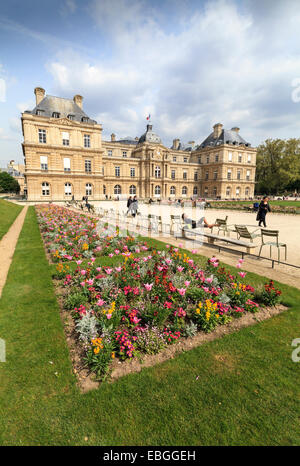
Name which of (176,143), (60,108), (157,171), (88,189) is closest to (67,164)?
(88,189)

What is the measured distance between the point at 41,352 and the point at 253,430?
9.33 feet

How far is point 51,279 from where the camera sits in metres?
5.53

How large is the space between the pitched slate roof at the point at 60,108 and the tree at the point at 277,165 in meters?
46.2

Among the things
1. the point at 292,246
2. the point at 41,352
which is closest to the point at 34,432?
the point at 41,352

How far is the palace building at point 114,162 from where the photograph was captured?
35875mm

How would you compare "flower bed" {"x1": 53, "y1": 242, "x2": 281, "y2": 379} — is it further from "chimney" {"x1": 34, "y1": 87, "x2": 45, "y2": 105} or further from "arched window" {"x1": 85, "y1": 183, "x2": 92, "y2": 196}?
"chimney" {"x1": 34, "y1": 87, "x2": 45, "y2": 105}

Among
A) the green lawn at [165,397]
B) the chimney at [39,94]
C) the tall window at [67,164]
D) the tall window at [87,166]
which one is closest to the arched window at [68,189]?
the tall window at [67,164]

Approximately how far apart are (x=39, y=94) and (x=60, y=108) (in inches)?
178

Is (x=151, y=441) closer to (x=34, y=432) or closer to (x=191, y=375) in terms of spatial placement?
(x=191, y=375)

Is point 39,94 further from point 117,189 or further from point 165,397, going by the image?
point 165,397

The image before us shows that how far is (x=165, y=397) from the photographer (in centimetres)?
246

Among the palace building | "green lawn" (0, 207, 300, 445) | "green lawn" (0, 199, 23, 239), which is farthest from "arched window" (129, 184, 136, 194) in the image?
"green lawn" (0, 207, 300, 445)

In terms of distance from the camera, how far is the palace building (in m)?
35.9

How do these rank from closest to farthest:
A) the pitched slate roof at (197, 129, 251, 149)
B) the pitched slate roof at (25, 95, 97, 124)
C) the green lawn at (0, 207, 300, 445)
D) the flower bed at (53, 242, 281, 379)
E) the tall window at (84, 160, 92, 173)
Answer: the green lawn at (0, 207, 300, 445) < the flower bed at (53, 242, 281, 379) < the pitched slate roof at (25, 95, 97, 124) < the tall window at (84, 160, 92, 173) < the pitched slate roof at (197, 129, 251, 149)
